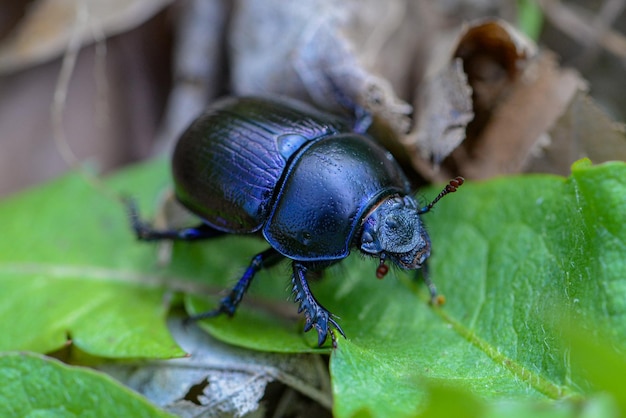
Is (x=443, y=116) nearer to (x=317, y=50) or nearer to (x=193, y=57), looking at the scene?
(x=317, y=50)

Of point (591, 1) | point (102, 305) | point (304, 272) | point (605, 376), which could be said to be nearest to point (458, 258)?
point (304, 272)

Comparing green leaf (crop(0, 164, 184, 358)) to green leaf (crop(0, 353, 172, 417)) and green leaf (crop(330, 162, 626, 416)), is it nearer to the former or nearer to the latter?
green leaf (crop(0, 353, 172, 417))

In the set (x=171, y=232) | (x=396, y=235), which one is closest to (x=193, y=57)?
(x=171, y=232)

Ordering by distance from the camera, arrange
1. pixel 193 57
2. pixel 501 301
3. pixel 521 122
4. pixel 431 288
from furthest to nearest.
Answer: pixel 193 57, pixel 521 122, pixel 431 288, pixel 501 301

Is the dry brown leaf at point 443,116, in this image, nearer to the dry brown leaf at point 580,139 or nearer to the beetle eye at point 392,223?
the dry brown leaf at point 580,139

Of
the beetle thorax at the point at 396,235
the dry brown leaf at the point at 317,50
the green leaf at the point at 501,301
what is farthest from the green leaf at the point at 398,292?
the dry brown leaf at the point at 317,50

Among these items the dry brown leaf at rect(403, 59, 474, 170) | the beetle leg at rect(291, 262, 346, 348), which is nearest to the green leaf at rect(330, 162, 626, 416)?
the beetle leg at rect(291, 262, 346, 348)
